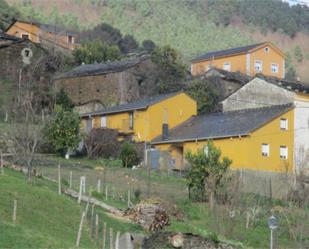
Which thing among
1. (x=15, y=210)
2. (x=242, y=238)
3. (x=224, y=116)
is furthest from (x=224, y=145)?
(x=15, y=210)

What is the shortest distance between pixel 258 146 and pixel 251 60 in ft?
113

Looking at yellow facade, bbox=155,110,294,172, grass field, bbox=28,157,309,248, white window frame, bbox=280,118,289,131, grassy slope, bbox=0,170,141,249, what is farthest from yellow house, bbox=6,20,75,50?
grassy slope, bbox=0,170,141,249

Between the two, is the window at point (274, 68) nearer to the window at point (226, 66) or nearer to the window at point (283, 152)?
the window at point (226, 66)

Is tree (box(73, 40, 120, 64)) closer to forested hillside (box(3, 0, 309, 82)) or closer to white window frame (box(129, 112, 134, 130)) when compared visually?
white window frame (box(129, 112, 134, 130))

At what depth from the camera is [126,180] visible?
38156 mm

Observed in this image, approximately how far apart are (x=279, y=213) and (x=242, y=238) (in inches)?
162

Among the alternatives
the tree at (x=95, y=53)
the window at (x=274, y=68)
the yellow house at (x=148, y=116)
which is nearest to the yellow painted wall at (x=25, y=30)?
the tree at (x=95, y=53)

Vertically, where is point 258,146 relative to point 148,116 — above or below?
below

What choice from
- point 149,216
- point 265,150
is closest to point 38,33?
point 265,150

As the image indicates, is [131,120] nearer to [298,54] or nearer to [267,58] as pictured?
[267,58]

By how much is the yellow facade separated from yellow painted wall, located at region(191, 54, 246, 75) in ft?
96.1

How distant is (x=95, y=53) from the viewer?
253 feet

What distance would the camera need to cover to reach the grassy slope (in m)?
18.7

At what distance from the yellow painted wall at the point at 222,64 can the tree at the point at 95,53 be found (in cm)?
942
